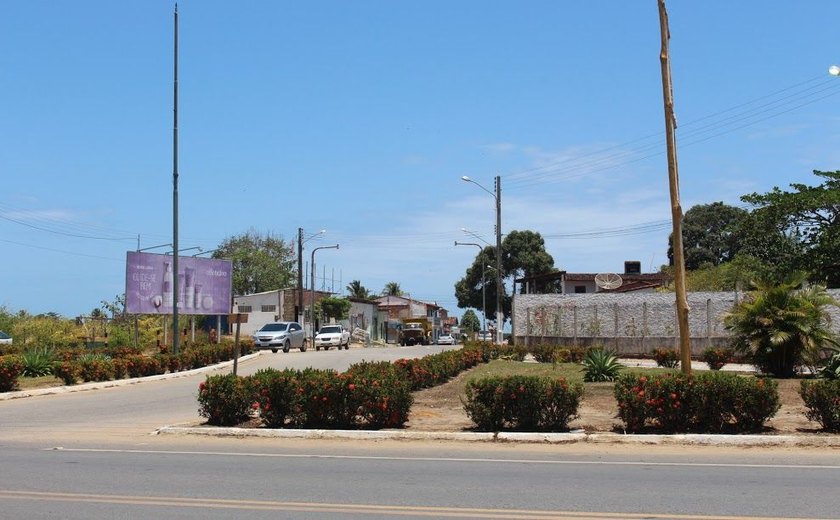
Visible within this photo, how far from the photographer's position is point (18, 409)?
66.9ft

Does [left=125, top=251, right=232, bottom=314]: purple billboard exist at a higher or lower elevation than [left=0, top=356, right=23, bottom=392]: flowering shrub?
higher

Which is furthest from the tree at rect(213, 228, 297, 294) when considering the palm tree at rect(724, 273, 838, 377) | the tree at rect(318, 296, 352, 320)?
the palm tree at rect(724, 273, 838, 377)

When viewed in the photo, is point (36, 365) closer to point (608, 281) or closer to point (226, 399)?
point (226, 399)

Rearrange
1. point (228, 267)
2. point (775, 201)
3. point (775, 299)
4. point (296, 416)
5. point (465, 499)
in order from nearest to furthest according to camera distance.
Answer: point (465, 499), point (296, 416), point (775, 299), point (775, 201), point (228, 267)

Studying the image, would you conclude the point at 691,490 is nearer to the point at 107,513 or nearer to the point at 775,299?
the point at 107,513

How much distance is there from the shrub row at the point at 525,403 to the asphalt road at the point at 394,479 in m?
0.82

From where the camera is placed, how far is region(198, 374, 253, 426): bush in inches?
620

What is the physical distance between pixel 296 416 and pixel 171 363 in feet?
56.1

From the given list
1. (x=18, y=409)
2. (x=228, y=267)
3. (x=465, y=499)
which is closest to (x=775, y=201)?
(x=228, y=267)

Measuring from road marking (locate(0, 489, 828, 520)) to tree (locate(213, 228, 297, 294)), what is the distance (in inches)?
3584

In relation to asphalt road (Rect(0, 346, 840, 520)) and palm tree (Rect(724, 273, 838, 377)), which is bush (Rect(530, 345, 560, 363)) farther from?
asphalt road (Rect(0, 346, 840, 520))

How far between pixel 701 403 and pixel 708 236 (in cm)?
7443

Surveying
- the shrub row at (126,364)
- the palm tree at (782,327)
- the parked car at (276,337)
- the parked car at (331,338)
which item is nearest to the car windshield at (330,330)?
the parked car at (331,338)

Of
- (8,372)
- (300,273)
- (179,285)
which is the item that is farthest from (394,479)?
(300,273)
